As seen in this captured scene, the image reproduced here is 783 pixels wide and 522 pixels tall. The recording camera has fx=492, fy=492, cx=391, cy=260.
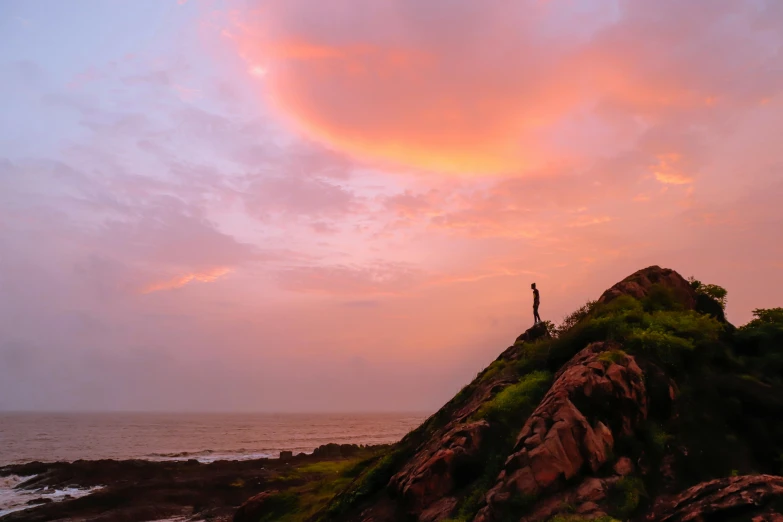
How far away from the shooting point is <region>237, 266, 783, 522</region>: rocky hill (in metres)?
13.5

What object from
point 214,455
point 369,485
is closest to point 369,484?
point 369,485

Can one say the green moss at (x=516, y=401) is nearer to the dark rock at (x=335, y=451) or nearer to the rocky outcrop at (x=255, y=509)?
the rocky outcrop at (x=255, y=509)

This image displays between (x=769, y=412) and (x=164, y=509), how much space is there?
134 feet

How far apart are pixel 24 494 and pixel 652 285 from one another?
55.3 meters

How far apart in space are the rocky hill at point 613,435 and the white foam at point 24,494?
3350cm

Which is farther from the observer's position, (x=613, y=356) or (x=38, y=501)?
(x=38, y=501)

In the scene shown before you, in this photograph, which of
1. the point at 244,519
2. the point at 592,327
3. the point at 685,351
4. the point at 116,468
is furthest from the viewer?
the point at 116,468

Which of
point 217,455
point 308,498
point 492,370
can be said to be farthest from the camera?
point 217,455

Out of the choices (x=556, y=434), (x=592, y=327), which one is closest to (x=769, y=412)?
(x=592, y=327)

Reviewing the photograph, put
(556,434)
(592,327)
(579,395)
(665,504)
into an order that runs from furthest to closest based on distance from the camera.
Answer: (592,327) < (579,395) < (556,434) < (665,504)

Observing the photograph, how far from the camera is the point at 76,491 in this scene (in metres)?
45.5

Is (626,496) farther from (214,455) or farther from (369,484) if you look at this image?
(214,455)

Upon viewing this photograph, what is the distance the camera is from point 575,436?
14.9m

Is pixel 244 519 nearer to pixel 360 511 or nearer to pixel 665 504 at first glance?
pixel 360 511
